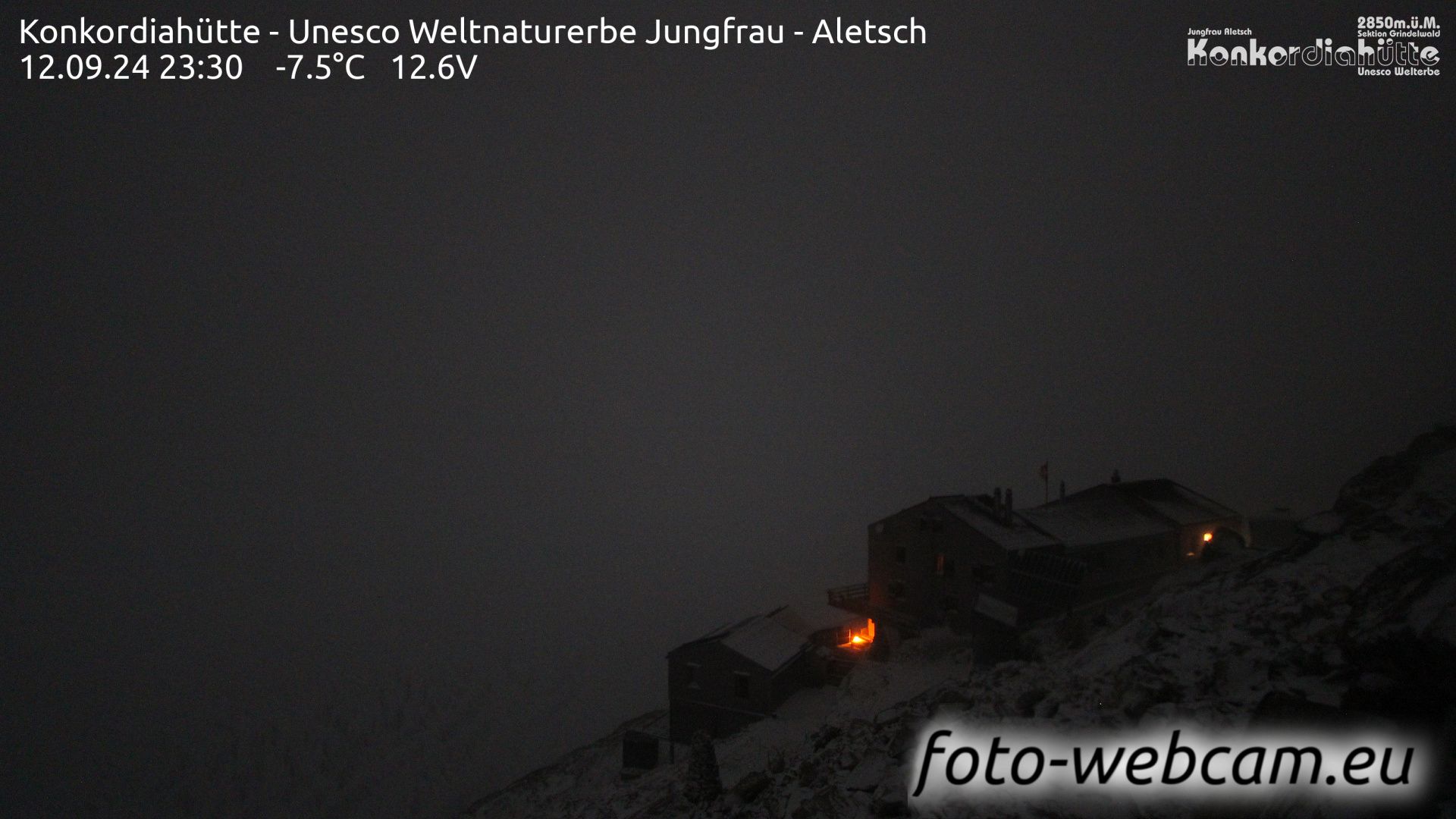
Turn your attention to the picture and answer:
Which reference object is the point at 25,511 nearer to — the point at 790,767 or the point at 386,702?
the point at 386,702

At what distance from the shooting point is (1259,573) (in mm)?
20578

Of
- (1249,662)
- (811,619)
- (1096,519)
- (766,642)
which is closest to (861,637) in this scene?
(811,619)

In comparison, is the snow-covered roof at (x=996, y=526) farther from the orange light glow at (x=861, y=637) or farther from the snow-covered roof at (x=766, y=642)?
the snow-covered roof at (x=766, y=642)

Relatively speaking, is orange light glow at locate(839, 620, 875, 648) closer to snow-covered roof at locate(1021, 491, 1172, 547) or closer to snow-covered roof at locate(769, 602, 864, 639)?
snow-covered roof at locate(769, 602, 864, 639)

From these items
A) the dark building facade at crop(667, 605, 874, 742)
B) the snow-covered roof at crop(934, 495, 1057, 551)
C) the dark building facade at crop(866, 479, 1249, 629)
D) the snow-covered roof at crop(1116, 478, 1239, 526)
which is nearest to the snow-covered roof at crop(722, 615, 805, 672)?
the dark building facade at crop(667, 605, 874, 742)

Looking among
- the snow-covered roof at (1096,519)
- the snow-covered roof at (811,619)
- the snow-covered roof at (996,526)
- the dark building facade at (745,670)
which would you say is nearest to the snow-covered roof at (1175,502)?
the snow-covered roof at (1096,519)

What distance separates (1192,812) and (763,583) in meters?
104

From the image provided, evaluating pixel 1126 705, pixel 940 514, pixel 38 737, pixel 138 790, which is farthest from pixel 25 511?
pixel 1126 705

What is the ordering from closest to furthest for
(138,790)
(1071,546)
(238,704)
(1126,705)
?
(1126,705) < (1071,546) < (138,790) < (238,704)

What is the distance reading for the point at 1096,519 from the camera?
42656 mm

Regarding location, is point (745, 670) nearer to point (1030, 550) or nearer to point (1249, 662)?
point (1030, 550)

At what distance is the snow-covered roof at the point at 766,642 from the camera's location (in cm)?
3453

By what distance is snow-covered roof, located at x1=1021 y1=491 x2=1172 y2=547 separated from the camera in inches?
1576

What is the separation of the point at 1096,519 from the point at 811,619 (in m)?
19.0
